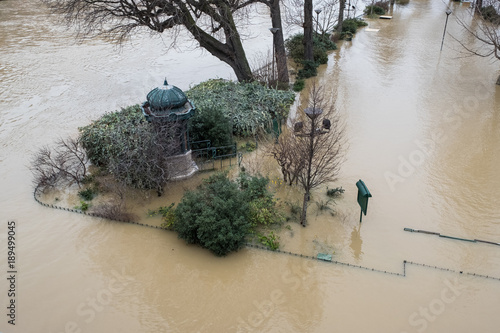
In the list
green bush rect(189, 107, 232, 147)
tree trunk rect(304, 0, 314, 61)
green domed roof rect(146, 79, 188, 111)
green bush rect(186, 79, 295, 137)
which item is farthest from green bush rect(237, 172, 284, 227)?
tree trunk rect(304, 0, 314, 61)

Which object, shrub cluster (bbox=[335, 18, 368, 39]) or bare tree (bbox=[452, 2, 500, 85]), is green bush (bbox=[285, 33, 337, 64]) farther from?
bare tree (bbox=[452, 2, 500, 85])

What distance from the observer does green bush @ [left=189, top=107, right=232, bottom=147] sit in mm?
13375

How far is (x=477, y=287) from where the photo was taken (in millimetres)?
9242

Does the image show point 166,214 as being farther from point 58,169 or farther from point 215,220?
point 58,169

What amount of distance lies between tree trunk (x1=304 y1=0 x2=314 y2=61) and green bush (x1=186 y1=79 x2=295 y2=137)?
5.16 meters

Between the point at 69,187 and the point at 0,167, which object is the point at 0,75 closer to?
the point at 0,167

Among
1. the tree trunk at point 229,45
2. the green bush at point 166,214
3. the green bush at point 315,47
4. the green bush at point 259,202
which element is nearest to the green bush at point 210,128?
the green bush at point 259,202

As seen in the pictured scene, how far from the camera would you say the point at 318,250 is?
10.3m

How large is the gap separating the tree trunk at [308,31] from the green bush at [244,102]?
5155 mm

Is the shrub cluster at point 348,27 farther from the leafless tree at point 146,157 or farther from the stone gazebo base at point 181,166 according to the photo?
the leafless tree at point 146,157

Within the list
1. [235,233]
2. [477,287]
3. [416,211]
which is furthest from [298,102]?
[477,287]

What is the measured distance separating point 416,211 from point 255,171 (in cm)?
468

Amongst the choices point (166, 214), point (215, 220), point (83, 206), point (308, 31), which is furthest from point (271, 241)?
point (308, 31)

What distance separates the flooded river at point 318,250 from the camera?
8680 mm
